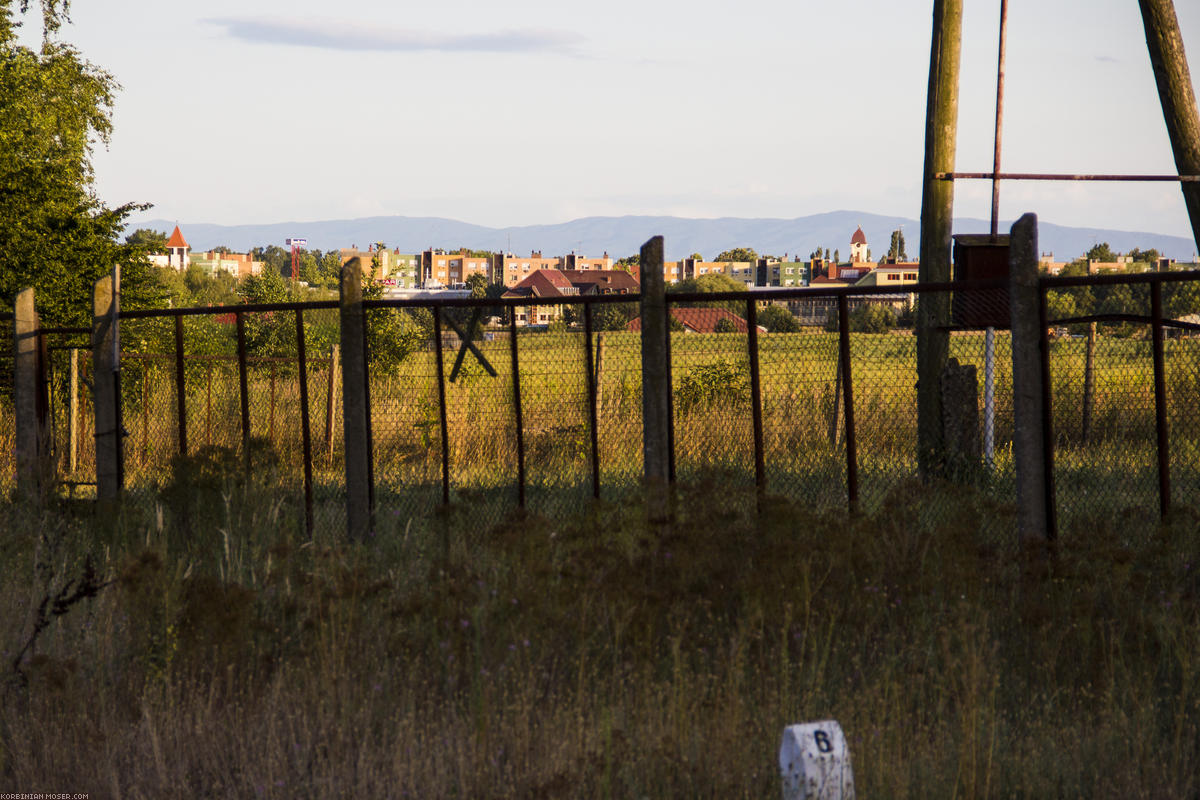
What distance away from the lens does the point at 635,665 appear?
16.8 ft

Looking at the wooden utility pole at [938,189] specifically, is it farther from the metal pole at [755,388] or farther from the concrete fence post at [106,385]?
the concrete fence post at [106,385]

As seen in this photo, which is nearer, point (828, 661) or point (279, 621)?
→ point (828, 661)

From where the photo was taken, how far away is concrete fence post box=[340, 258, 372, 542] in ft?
27.7

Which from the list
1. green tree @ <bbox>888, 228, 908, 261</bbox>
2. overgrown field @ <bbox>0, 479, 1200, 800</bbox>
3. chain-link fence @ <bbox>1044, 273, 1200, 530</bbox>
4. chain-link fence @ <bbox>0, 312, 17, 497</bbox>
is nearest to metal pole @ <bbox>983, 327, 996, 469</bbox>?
chain-link fence @ <bbox>1044, 273, 1200, 530</bbox>

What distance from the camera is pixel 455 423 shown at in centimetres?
1312

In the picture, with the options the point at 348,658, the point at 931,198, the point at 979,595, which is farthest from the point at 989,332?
the point at 348,658

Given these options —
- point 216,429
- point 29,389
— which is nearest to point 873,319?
point 29,389

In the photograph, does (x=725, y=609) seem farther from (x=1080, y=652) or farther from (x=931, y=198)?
(x=931, y=198)

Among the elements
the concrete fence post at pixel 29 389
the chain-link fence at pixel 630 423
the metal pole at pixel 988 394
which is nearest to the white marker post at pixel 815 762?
the chain-link fence at pixel 630 423

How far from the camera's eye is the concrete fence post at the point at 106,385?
369 inches

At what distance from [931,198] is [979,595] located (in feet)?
17.5

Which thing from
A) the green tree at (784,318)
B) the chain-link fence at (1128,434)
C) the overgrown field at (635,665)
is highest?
the green tree at (784,318)

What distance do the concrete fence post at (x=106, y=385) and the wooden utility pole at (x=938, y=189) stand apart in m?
7.02

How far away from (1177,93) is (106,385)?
30.3ft
